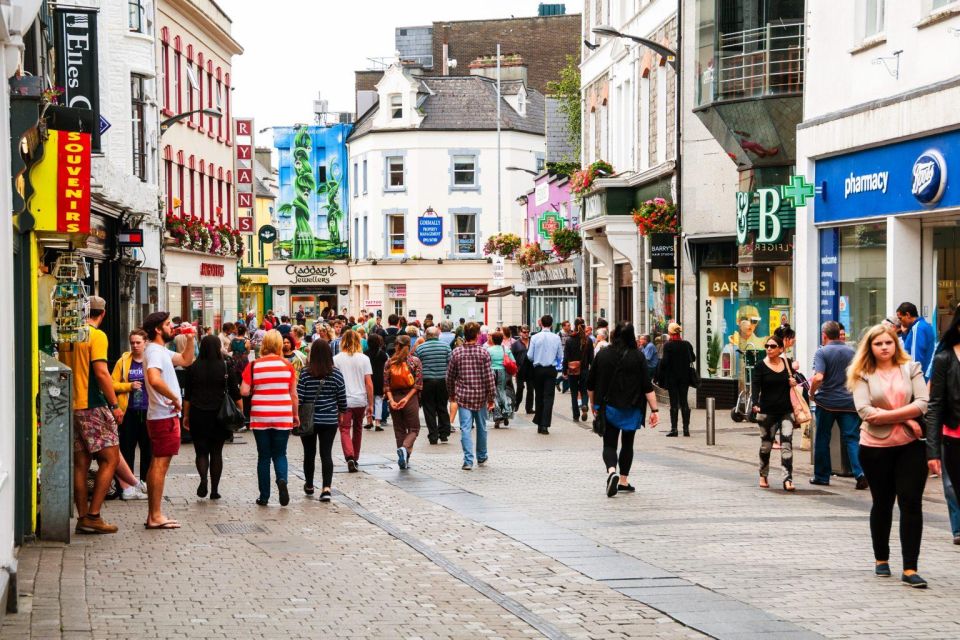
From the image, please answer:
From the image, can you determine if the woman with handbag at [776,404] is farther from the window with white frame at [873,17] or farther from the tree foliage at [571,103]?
the tree foliage at [571,103]

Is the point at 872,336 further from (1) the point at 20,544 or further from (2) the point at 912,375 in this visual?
(1) the point at 20,544

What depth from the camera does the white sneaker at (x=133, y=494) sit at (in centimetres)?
1542

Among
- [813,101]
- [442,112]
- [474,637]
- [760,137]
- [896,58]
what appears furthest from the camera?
[442,112]

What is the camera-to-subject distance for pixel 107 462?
503 inches

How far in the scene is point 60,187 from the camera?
39.7ft

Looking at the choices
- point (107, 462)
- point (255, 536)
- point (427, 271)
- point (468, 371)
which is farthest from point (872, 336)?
point (427, 271)

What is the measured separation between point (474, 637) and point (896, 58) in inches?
489

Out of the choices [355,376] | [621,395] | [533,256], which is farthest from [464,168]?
[621,395]

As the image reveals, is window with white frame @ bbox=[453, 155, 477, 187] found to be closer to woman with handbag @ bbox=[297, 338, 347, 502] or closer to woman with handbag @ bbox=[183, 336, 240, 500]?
woman with handbag @ bbox=[297, 338, 347, 502]

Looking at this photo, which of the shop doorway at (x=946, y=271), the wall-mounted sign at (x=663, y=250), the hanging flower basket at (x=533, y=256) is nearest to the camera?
the shop doorway at (x=946, y=271)

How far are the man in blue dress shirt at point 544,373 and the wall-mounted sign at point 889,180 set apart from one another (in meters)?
5.71

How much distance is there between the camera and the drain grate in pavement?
13.0m

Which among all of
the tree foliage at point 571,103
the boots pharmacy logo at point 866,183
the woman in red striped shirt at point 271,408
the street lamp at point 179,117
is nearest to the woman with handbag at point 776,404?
the boots pharmacy logo at point 866,183

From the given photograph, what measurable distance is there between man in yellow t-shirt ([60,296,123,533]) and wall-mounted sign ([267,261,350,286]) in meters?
64.3
